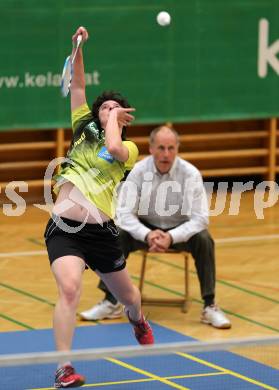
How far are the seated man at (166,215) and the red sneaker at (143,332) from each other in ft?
3.85

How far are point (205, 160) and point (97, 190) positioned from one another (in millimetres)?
8079

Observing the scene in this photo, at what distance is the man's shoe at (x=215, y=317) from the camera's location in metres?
9.93

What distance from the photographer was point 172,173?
1021 centimetres

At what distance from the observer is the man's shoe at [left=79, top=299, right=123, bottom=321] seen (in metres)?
10.1

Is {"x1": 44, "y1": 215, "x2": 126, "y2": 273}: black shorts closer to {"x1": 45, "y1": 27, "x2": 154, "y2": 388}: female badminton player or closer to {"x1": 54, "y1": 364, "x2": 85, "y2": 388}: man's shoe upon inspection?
{"x1": 45, "y1": 27, "x2": 154, "y2": 388}: female badminton player

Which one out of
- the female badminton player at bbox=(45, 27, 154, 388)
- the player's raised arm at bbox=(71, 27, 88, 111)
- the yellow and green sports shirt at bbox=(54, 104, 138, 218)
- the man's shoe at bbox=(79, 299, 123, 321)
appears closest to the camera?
the female badminton player at bbox=(45, 27, 154, 388)

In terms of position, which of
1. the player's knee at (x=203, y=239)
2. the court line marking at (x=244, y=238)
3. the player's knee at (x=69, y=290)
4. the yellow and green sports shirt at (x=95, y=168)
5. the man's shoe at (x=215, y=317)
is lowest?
the man's shoe at (x=215, y=317)

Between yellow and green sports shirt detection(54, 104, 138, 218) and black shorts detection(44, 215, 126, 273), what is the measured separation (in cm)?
16

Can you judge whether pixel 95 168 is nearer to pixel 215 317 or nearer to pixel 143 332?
pixel 143 332

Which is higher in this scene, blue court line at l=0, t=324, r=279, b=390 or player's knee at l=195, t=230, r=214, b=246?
player's knee at l=195, t=230, r=214, b=246

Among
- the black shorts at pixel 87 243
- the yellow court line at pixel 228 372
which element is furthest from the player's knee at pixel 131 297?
the yellow court line at pixel 228 372

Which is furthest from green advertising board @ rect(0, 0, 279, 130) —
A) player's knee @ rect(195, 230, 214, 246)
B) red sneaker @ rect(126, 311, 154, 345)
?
red sneaker @ rect(126, 311, 154, 345)

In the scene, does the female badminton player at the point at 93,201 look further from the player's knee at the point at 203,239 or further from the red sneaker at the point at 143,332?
the player's knee at the point at 203,239

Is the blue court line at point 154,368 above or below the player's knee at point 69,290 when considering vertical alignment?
below
